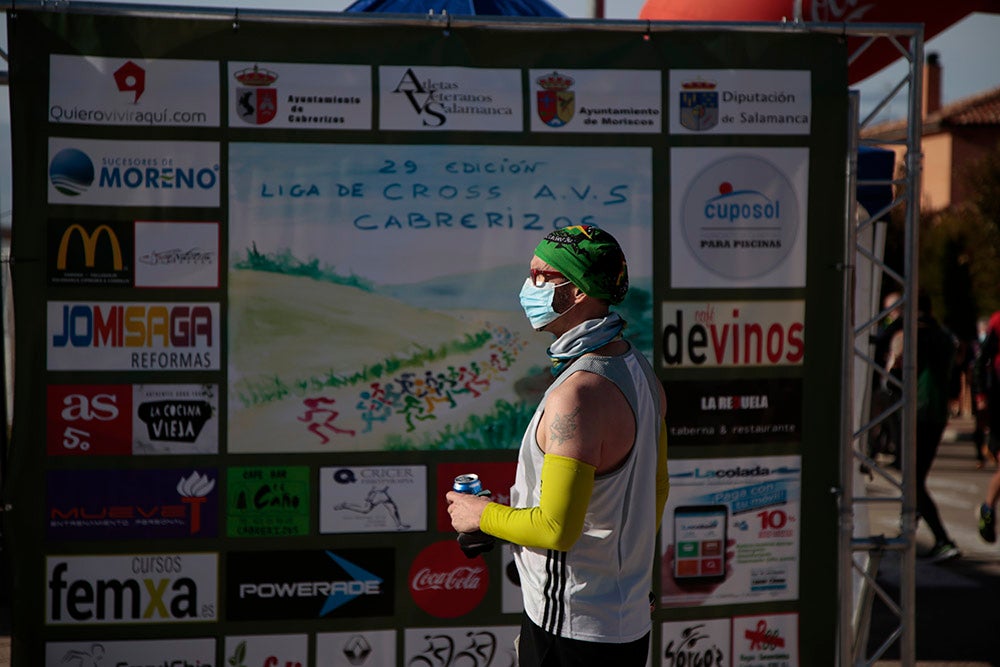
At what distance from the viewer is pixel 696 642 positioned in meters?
4.77

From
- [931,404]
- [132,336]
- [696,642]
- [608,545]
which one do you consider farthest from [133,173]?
[931,404]

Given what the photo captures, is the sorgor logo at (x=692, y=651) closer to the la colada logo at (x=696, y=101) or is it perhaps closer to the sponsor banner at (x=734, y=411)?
the sponsor banner at (x=734, y=411)

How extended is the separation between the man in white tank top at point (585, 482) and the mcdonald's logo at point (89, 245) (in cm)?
216

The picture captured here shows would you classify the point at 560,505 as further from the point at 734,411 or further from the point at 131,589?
the point at 131,589

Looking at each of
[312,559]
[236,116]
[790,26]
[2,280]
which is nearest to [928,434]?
[790,26]

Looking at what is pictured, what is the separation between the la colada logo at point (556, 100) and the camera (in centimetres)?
456

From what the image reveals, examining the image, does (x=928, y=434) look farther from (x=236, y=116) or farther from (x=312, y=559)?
(x=236, y=116)

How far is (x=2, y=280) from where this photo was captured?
5.48 m

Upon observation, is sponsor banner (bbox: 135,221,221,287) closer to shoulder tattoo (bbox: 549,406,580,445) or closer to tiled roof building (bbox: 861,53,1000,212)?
shoulder tattoo (bbox: 549,406,580,445)

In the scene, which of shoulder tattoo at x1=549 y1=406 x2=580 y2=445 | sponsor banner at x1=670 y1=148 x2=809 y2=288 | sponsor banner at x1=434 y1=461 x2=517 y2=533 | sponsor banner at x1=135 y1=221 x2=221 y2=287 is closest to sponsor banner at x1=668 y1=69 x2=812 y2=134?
sponsor banner at x1=670 y1=148 x2=809 y2=288

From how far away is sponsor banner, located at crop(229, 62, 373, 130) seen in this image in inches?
172

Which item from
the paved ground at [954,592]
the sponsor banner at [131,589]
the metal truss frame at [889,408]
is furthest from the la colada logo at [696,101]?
the paved ground at [954,592]

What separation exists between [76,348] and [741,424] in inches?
114

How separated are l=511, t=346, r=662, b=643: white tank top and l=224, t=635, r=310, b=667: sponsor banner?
1.97m
